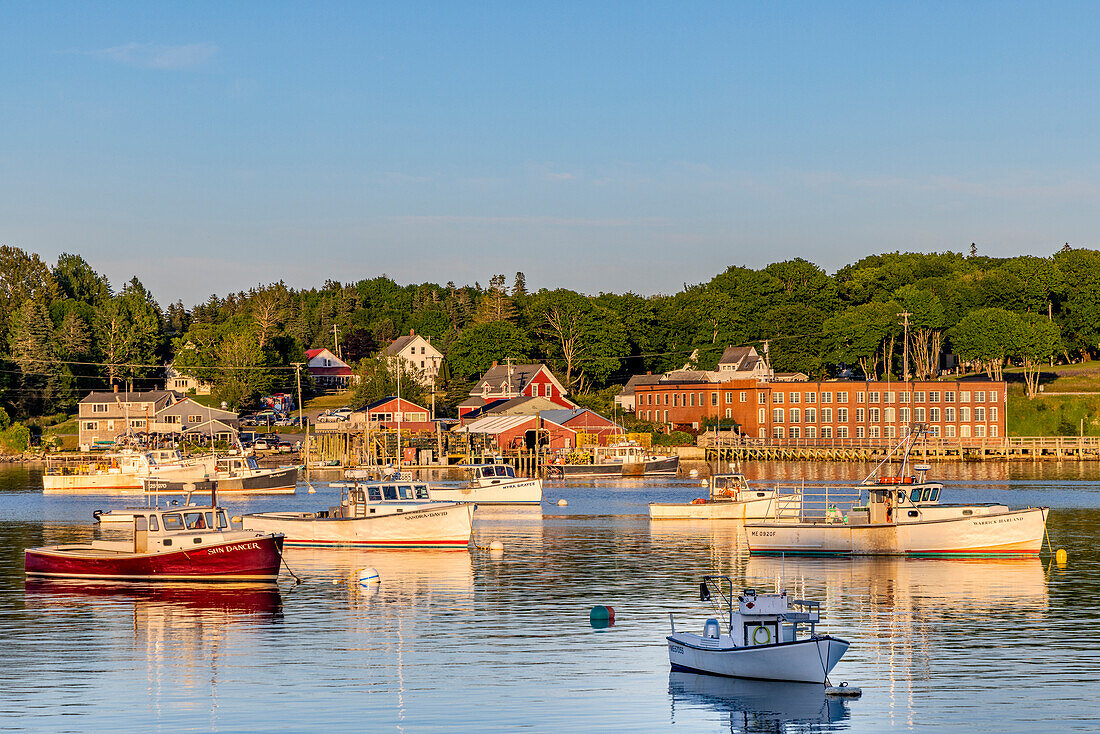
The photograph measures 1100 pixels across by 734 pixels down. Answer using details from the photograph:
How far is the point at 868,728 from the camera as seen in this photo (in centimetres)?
2731

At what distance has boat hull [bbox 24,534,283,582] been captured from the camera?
4716cm

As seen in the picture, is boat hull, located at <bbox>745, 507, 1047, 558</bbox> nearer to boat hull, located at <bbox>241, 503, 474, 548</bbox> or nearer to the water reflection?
boat hull, located at <bbox>241, 503, 474, 548</bbox>

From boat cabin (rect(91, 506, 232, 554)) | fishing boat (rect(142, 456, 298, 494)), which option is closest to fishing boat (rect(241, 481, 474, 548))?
Result: boat cabin (rect(91, 506, 232, 554))

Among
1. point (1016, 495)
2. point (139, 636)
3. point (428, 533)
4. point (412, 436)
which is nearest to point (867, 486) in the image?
point (428, 533)

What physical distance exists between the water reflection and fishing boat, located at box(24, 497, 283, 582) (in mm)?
20821

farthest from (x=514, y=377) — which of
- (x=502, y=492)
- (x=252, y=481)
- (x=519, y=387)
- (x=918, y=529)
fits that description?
(x=918, y=529)

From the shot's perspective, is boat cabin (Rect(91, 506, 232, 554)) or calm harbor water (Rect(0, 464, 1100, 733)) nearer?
calm harbor water (Rect(0, 464, 1100, 733))

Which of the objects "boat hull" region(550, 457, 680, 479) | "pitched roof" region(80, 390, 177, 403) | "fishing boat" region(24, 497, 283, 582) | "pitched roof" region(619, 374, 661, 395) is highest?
"pitched roof" region(619, 374, 661, 395)

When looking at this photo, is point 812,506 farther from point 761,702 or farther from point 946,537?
point 761,702

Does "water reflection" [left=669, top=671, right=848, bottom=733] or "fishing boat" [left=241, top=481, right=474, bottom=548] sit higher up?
"fishing boat" [left=241, top=481, right=474, bottom=548]

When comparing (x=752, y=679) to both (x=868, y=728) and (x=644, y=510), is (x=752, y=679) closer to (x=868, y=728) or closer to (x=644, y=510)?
(x=868, y=728)

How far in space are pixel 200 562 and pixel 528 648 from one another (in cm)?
1642

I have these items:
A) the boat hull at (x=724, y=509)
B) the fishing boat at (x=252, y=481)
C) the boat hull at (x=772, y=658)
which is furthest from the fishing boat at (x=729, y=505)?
the boat hull at (x=772, y=658)

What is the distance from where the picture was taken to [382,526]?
194ft
